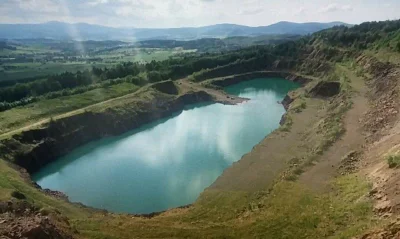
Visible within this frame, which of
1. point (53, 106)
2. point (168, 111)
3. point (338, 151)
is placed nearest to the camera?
point (338, 151)

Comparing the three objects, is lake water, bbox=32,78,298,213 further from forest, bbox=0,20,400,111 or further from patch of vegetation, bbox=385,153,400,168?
forest, bbox=0,20,400,111

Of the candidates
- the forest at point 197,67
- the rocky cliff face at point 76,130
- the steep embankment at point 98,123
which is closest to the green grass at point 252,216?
the rocky cliff face at point 76,130

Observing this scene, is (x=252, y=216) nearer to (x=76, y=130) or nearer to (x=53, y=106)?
(x=76, y=130)

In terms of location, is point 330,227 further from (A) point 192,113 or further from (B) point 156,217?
(A) point 192,113

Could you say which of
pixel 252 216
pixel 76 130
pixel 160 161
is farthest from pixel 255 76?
pixel 252 216

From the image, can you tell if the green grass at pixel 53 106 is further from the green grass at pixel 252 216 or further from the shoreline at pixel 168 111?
the green grass at pixel 252 216
